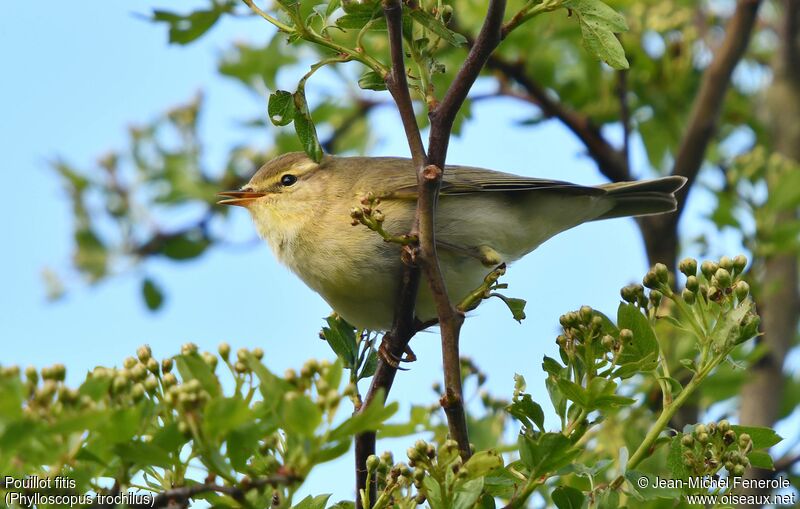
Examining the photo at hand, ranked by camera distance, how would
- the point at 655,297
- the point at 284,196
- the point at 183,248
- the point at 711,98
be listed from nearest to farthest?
the point at 655,297
the point at 284,196
the point at 711,98
the point at 183,248

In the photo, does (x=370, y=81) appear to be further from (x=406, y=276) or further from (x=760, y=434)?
(x=760, y=434)

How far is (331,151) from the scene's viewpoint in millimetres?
7059

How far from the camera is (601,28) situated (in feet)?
8.71

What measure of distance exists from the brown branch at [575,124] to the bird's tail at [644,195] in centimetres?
22

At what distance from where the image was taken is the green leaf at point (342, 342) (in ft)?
10.9

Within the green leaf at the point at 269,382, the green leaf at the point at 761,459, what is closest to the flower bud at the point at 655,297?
the green leaf at the point at 761,459

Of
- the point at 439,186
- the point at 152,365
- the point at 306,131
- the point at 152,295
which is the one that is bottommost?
the point at 152,365

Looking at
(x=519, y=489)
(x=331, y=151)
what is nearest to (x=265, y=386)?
(x=519, y=489)

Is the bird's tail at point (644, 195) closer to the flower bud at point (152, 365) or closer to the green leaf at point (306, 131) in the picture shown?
the green leaf at point (306, 131)

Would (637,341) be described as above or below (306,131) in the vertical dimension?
below

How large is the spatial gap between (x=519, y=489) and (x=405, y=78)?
1.16 metres

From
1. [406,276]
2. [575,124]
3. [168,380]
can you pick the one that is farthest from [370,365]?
[575,124]

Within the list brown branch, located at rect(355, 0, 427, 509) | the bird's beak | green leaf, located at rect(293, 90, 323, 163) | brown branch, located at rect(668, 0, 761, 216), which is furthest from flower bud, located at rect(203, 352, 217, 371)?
brown branch, located at rect(668, 0, 761, 216)

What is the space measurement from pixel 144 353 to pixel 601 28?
60.1 inches
